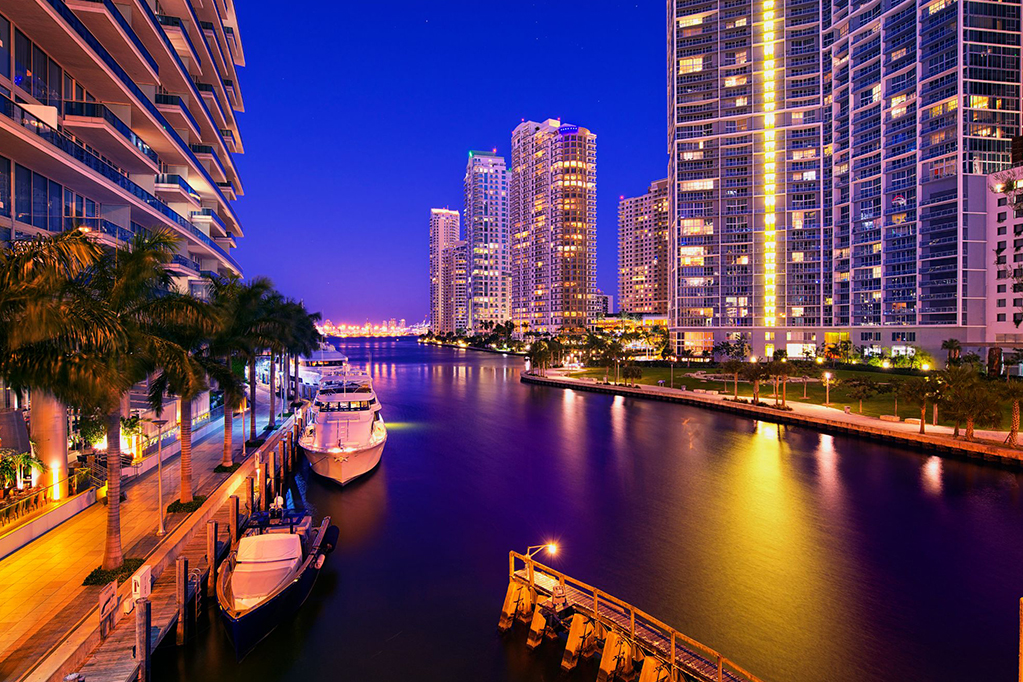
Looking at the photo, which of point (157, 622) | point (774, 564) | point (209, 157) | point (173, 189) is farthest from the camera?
point (209, 157)

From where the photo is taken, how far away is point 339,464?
117 feet

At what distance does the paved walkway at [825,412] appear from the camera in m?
47.0

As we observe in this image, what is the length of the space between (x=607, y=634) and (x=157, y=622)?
12521 mm

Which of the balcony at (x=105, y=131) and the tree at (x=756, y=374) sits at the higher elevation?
the balcony at (x=105, y=131)

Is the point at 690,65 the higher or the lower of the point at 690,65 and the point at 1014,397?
the higher

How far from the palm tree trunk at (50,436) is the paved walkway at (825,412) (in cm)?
5576

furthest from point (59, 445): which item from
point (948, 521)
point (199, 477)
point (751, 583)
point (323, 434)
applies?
point (948, 521)

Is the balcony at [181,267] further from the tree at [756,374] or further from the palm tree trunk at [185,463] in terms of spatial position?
the tree at [756,374]

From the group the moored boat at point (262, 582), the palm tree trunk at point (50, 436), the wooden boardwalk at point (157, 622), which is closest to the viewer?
the wooden boardwalk at point (157, 622)

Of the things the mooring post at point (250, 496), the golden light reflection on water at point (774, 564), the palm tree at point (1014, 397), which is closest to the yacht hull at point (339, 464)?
the mooring post at point (250, 496)

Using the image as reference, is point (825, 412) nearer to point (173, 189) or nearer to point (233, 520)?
point (233, 520)

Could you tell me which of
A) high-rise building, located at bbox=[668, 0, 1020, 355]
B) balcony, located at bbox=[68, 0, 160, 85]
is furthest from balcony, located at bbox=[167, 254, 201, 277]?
high-rise building, located at bbox=[668, 0, 1020, 355]

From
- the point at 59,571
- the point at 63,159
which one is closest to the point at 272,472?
the point at 59,571

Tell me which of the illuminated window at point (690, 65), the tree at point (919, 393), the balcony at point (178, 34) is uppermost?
the illuminated window at point (690, 65)
